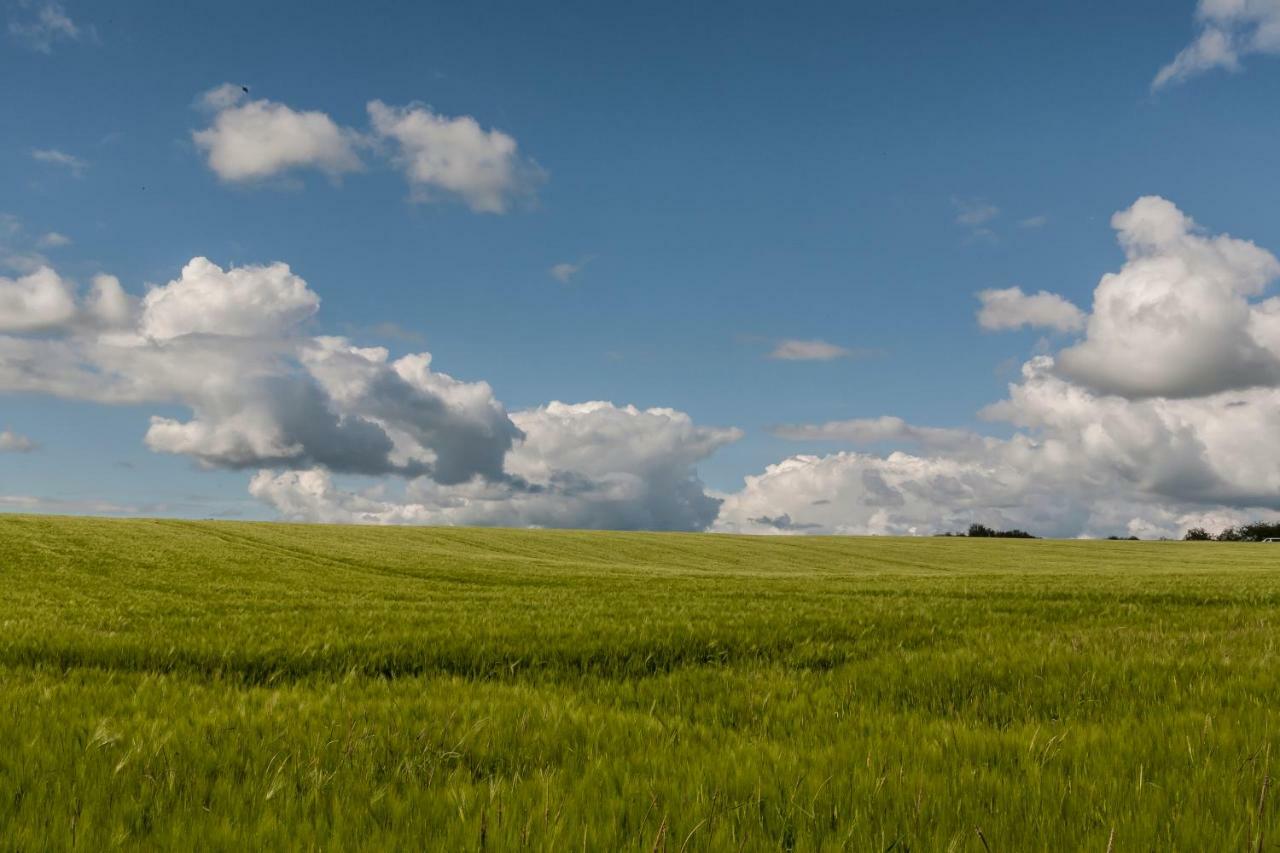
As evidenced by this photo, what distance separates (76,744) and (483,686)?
288 centimetres

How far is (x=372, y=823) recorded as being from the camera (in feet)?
10.9

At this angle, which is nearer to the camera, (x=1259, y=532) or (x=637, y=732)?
(x=637, y=732)

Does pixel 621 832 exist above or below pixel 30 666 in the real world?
above

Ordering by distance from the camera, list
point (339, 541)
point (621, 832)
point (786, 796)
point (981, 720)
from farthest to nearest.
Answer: point (339, 541) → point (981, 720) → point (786, 796) → point (621, 832)

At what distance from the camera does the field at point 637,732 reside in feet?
10.9

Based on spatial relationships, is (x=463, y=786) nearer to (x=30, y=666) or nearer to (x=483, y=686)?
(x=483, y=686)

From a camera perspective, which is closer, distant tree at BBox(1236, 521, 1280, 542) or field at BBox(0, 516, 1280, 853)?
field at BBox(0, 516, 1280, 853)

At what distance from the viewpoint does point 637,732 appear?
4.99 m

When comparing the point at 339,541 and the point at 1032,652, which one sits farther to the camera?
the point at 339,541

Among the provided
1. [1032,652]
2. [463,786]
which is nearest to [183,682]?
[463,786]

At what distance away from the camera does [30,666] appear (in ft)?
26.7

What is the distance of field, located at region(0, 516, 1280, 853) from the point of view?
3.31 meters

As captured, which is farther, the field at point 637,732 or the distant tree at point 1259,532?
the distant tree at point 1259,532

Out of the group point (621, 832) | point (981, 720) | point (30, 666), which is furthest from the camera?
point (30, 666)
